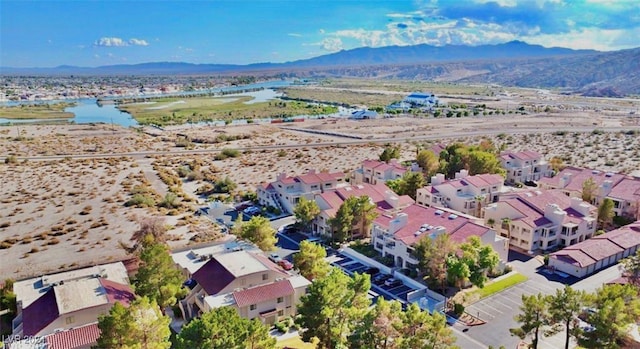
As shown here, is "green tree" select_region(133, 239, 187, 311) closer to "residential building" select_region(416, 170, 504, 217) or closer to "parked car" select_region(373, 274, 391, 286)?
"parked car" select_region(373, 274, 391, 286)

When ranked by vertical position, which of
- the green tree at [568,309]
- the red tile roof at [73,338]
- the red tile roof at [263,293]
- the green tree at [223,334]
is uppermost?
the green tree at [223,334]

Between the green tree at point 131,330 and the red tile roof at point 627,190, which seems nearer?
the green tree at point 131,330

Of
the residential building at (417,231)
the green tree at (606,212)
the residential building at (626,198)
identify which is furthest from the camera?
the residential building at (626,198)

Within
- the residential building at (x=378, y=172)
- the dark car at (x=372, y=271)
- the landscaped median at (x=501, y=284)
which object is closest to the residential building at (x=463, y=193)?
the residential building at (x=378, y=172)

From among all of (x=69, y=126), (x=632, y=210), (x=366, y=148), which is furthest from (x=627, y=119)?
(x=69, y=126)

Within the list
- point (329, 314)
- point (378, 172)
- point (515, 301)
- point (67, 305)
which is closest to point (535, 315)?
point (515, 301)

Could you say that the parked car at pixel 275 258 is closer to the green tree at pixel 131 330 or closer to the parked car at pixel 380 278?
the parked car at pixel 380 278

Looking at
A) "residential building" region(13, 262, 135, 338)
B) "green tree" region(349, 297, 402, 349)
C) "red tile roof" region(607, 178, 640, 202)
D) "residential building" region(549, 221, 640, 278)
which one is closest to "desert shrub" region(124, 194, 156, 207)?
"residential building" region(13, 262, 135, 338)

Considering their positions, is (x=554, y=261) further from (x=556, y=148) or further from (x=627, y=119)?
(x=627, y=119)
